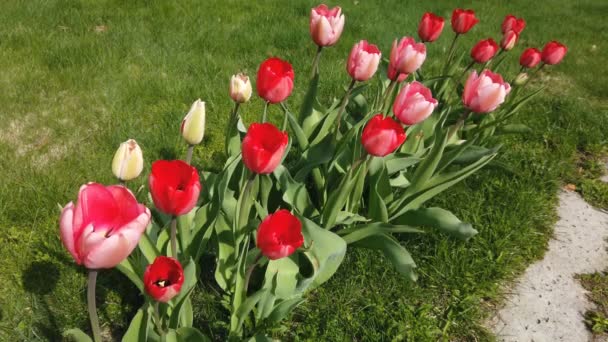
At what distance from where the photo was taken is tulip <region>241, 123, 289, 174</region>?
1.32 metres

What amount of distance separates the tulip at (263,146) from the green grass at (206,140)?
2.56 ft

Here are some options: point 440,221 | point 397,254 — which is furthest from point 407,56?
point 397,254

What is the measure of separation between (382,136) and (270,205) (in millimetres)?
749

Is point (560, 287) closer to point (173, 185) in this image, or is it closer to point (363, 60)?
point (363, 60)

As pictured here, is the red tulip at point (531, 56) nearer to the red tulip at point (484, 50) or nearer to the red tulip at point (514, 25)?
the red tulip at point (514, 25)

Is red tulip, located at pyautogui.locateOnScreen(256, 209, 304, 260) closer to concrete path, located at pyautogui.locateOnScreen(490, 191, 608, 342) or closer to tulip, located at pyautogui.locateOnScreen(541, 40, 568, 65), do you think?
concrete path, located at pyautogui.locateOnScreen(490, 191, 608, 342)

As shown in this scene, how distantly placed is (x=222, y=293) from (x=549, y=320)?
1.42 metres

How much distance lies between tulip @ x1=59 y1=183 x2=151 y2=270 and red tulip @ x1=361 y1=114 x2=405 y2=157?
0.74 meters

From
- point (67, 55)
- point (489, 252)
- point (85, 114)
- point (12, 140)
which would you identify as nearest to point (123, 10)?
point (67, 55)

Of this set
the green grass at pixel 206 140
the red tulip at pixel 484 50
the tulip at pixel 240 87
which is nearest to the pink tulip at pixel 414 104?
the tulip at pixel 240 87

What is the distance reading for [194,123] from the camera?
153cm

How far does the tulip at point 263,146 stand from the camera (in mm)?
1323

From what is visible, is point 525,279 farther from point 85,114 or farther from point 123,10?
point 123,10

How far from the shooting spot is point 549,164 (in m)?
3.20
